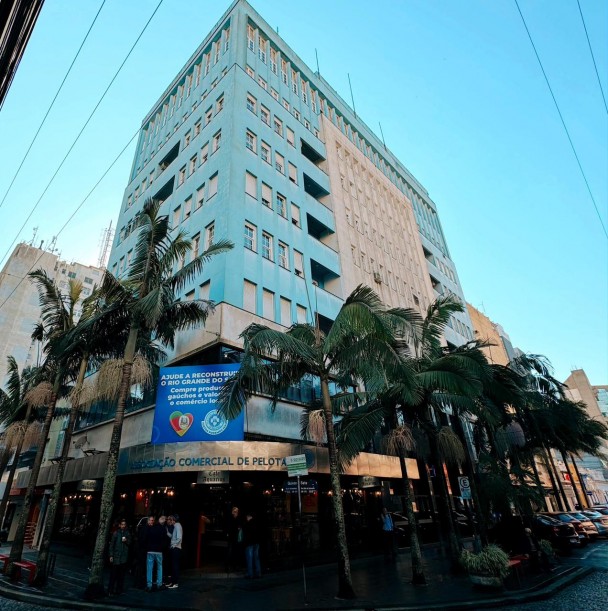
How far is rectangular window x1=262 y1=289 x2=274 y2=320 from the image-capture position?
1995 cm

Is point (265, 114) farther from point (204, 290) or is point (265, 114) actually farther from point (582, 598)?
point (582, 598)

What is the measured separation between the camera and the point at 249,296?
1941 centimetres

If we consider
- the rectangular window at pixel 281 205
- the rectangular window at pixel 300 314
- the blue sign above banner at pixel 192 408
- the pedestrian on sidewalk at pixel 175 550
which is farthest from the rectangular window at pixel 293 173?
the pedestrian on sidewalk at pixel 175 550

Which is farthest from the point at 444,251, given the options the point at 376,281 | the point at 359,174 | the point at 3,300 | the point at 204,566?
the point at 3,300

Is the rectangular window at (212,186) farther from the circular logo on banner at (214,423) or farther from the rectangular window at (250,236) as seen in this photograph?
the circular logo on banner at (214,423)

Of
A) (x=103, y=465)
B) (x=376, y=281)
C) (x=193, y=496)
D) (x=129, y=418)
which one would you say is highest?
(x=376, y=281)

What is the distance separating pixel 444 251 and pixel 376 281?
83.9ft

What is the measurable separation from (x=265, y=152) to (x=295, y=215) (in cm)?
475

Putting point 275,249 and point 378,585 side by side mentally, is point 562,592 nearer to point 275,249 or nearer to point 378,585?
point 378,585

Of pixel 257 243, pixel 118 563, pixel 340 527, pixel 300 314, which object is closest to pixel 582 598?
pixel 340 527

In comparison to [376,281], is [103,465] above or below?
below

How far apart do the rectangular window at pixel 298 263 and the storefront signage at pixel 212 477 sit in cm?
1263

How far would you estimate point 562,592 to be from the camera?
10.1 m

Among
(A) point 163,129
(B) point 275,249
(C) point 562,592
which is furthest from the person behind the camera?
(A) point 163,129
